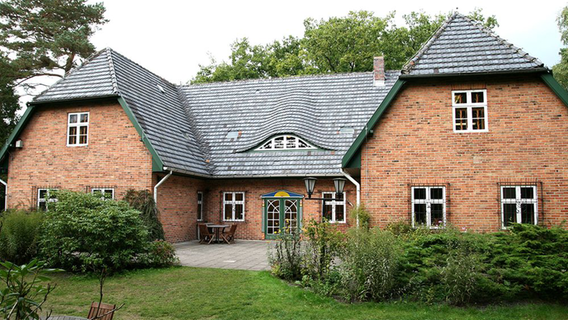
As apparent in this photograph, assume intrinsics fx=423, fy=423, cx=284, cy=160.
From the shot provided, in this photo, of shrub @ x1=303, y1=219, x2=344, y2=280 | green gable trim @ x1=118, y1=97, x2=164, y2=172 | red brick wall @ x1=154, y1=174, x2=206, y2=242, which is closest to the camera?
shrub @ x1=303, y1=219, x2=344, y2=280

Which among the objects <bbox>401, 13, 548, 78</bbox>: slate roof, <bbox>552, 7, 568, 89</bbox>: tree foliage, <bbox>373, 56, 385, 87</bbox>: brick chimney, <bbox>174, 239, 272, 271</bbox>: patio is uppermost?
<bbox>552, 7, 568, 89</bbox>: tree foliage

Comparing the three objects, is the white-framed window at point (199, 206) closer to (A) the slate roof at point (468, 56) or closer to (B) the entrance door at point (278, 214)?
(B) the entrance door at point (278, 214)

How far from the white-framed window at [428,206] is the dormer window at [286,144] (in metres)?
6.74

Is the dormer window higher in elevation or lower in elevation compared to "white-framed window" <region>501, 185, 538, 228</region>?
higher

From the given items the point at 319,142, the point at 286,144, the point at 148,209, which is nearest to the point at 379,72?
the point at 319,142

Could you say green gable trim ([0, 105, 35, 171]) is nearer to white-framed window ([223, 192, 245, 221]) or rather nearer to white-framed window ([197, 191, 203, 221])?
white-framed window ([197, 191, 203, 221])

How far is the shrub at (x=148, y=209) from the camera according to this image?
1408 cm

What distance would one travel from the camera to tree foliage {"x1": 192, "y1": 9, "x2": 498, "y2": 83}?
31922mm

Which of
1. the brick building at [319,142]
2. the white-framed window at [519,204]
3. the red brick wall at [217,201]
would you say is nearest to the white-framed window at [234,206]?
the brick building at [319,142]

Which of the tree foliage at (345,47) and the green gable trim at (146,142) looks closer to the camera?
the green gable trim at (146,142)

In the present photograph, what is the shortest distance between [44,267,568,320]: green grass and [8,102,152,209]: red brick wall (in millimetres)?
6665

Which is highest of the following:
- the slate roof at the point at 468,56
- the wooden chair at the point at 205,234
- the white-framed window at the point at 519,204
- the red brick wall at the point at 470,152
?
the slate roof at the point at 468,56

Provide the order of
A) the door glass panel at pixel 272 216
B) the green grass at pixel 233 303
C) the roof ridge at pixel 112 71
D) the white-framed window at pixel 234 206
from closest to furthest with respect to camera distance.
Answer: the green grass at pixel 233 303
the roof ridge at pixel 112 71
the door glass panel at pixel 272 216
the white-framed window at pixel 234 206

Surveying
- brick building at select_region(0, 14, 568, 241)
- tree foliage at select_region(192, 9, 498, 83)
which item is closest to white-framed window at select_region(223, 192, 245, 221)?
brick building at select_region(0, 14, 568, 241)
